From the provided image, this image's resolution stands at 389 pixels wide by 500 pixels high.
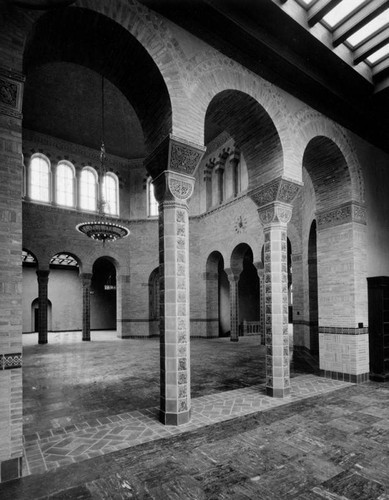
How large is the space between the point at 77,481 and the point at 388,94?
8.69 metres

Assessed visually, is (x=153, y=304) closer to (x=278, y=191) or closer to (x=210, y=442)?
(x=278, y=191)

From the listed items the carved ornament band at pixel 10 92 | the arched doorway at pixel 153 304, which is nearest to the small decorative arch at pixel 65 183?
the arched doorway at pixel 153 304

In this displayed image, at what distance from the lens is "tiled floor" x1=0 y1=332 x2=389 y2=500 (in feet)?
11.1

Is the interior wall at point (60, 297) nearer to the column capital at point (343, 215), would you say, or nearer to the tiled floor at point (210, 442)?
the tiled floor at point (210, 442)

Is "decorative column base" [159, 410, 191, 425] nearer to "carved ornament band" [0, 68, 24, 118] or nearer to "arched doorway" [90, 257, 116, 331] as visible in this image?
"carved ornament band" [0, 68, 24, 118]

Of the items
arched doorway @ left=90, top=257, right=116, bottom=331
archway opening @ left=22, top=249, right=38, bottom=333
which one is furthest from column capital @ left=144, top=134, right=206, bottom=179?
arched doorway @ left=90, top=257, right=116, bottom=331

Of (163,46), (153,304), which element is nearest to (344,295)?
(163,46)

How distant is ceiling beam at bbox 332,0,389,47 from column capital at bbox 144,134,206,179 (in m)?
3.18

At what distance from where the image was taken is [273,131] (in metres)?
6.47

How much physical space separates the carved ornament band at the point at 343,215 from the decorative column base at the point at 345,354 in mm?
2483

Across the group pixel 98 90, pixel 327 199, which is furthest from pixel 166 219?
pixel 98 90

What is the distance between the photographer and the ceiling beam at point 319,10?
5121 millimetres

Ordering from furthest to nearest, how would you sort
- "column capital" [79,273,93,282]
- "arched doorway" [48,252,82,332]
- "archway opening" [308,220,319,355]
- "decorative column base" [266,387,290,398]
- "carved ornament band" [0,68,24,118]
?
"arched doorway" [48,252,82,332] → "column capital" [79,273,93,282] → "archway opening" [308,220,319,355] → "decorative column base" [266,387,290,398] → "carved ornament band" [0,68,24,118]

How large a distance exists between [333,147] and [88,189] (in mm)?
12621
